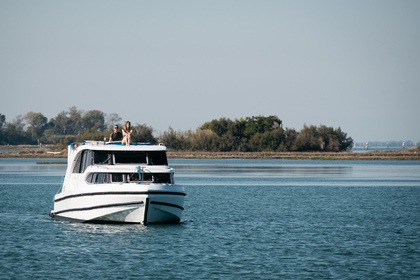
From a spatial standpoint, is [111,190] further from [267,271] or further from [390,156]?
[390,156]

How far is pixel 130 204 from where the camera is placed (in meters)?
42.8

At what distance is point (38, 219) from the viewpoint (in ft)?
167

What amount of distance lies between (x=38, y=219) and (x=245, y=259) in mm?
18140

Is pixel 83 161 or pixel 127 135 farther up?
pixel 127 135

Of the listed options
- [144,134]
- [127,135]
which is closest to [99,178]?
[127,135]

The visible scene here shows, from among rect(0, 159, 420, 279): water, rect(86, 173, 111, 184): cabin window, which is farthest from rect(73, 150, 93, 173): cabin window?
rect(0, 159, 420, 279): water

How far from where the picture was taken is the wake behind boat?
42625 mm

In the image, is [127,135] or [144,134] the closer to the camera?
[127,135]

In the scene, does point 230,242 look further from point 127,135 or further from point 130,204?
point 127,135

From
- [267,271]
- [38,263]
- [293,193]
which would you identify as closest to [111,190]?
[38,263]

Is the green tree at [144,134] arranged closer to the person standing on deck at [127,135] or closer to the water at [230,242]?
the water at [230,242]

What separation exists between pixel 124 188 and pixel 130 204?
861 millimetres

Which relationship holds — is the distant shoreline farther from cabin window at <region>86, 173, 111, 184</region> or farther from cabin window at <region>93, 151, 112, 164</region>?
cabin window at <region>86, 173, 111, 184</region>

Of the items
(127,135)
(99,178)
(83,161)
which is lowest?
(99,178)
